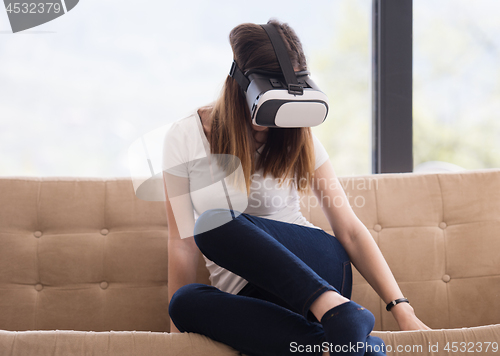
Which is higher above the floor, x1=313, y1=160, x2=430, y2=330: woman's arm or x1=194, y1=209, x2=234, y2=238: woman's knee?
x1=194, y1=209, x2=234, y2=238: woman's knee

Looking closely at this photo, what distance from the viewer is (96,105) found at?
140cm

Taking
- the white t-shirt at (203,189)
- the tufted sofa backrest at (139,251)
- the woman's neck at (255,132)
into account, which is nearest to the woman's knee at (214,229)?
the white t-shirt at (203,189)

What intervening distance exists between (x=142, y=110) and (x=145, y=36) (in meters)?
0.28

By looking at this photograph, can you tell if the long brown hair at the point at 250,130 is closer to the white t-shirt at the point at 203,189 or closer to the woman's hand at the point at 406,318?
the white t-shirt at the point at 203,189

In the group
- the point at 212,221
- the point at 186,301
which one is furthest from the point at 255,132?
the point at 186,301

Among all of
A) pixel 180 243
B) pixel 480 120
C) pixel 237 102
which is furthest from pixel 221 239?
pixel 480 120

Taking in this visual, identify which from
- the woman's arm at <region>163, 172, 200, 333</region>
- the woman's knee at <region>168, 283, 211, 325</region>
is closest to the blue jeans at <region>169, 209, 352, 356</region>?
the woman's knee at <region>168, 283, 211, 325</region>

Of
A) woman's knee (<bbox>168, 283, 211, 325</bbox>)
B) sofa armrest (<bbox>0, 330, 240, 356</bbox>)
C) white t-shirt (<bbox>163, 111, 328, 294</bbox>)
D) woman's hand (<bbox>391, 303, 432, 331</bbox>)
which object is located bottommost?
woman's hand (<bbox>391, 303, 432, 331</bbox>)

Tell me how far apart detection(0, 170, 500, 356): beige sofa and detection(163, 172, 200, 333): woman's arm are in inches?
6.6

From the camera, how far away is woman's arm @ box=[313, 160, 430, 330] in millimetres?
822

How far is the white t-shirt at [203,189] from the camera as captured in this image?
0.90 m

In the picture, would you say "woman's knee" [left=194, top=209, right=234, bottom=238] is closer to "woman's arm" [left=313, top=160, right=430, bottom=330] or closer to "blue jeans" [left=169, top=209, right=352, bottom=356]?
"blue jeans" [left=169, top=209, right=352, bottom=356]

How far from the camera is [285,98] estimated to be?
2.30ft

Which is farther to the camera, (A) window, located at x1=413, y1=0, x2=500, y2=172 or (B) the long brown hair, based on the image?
(A) window, located at x1=413, y1=0, x2=500, y2=172
